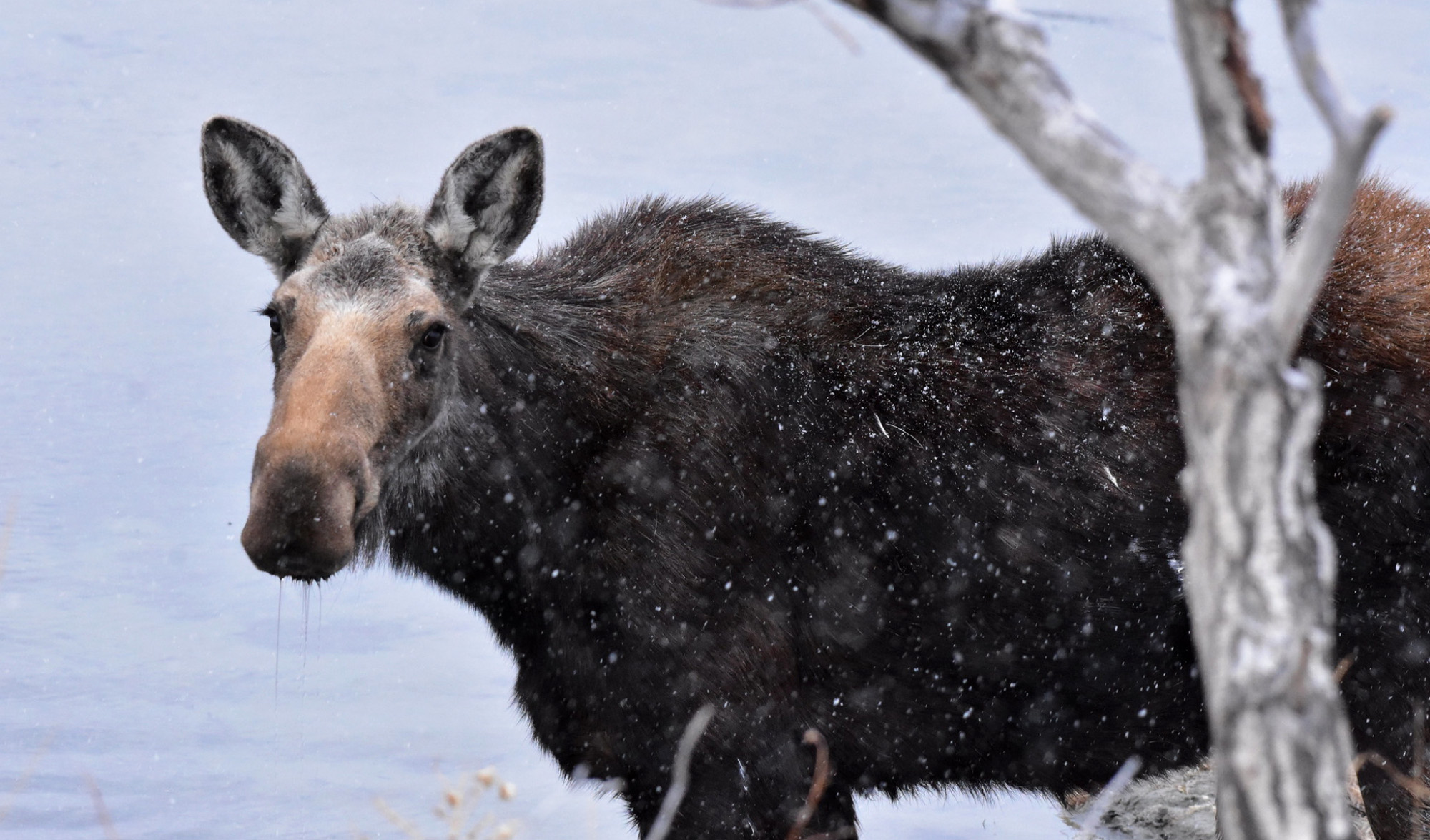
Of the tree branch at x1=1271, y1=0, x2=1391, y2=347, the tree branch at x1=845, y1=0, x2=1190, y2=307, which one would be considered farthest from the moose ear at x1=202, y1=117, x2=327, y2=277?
the tree branch at x1=1271, y1=0, x2=1391, y2=347

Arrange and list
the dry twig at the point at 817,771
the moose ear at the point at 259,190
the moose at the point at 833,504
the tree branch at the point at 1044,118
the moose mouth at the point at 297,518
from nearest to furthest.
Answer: the tree branch at the point at 1044,118 < the moose mouth at the point at 297,518 < the dry twig at the point at 817,771 < the moose at the point at 833,504 < the moose ear at the point at 259,190

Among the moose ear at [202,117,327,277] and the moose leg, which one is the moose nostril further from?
the moose leg

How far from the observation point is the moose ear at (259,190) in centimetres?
471

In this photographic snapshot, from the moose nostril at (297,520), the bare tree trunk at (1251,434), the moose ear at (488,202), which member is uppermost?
the bare tree trunk at (1251,434)

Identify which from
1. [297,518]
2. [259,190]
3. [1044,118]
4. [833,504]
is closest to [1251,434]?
[1044,118]

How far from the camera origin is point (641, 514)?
456 cm

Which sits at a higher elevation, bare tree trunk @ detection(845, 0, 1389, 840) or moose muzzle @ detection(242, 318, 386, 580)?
bare tree trunk @ detection(845, 0, 1389, 840)

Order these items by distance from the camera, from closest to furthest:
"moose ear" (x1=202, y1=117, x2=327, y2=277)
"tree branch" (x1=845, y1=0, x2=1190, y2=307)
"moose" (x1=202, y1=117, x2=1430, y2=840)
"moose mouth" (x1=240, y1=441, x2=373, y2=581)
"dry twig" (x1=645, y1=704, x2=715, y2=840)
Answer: "tree branch" (x1=845, y1=0, x2=1190, y2=307), "moose mouth" (x1=240, y1=441, x2=373, y2=581), "dry twig" (x1=645, y1=704, x2=715, y2=840), "moose" (x1=202, y1=117, x2=1430, y2=840), "moose ear" (x1=202, y1=117, x2=327, y2=277)

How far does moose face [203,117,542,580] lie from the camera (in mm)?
3637

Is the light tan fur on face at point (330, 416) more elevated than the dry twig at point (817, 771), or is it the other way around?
the light tan fur on face at point (330, 416)

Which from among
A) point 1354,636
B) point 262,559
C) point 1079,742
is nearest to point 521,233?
point 262,559

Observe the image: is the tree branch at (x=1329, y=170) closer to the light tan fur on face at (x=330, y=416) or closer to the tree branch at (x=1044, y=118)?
the tree branch at (x=1044, y=118)

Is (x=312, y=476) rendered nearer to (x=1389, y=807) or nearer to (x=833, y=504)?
(x=833, y=504)

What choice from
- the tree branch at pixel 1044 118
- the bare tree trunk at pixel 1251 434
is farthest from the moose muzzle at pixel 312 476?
the bare tree trunk at pixel 1251 434
